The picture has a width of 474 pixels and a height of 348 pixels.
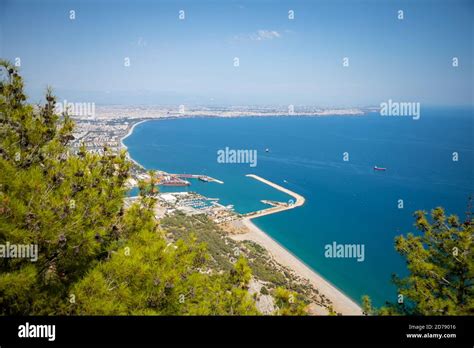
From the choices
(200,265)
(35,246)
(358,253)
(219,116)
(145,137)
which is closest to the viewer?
(35,246)

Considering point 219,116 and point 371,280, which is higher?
point 219,116

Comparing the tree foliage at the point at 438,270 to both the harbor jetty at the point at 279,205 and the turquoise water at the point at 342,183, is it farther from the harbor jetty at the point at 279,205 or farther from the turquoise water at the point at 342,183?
the harbor jetty at the point at 279,205

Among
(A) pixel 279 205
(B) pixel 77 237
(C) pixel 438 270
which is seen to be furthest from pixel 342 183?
(B) pixel 77 237

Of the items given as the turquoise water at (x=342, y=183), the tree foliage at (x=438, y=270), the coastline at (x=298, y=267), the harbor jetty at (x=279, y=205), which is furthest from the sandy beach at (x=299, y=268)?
the tree foliage at (x=438, y=270)

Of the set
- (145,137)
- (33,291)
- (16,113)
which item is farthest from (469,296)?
(145,137)

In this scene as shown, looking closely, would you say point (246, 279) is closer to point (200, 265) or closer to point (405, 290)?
point (200, 265)

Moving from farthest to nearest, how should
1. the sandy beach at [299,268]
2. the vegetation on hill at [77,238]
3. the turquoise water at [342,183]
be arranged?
1. the turquoise water at [342,183]
2. the sandy beach at [299,268]
3. the vegetation on hill at [77,238]

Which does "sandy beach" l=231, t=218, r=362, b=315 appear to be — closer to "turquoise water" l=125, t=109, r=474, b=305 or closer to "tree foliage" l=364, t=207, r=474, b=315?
"turquoise water" l=125, t=109, r=474, b=305
